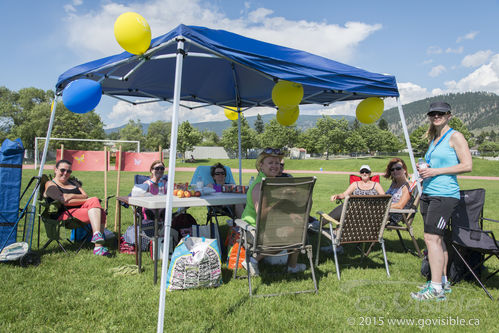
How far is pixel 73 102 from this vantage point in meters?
3.56

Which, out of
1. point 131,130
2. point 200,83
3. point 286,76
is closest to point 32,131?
point 131,130

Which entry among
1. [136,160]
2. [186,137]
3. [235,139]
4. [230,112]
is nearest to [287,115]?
[230,112]

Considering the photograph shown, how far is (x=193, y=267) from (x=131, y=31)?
7.26 ft

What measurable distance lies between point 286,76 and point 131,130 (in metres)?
87.0

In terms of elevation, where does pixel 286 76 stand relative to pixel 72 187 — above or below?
above

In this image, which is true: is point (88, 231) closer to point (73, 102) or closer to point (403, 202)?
point (73, 102)

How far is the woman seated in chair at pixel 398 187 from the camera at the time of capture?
4418mm

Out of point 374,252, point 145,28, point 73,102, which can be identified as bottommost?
point 374,252

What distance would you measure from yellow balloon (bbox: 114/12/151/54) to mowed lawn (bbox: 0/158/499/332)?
2.29 m

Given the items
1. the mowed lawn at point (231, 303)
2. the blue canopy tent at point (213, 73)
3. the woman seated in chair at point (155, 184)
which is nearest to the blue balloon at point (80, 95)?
the blue canopy tent at point (213, 73)

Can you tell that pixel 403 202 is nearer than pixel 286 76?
No

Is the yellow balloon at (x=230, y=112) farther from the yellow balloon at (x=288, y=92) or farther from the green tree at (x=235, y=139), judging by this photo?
the green tree at (x=235, y=139)

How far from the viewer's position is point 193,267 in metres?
3.01

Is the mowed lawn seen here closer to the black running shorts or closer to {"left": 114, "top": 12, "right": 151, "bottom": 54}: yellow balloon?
the black running shorts
